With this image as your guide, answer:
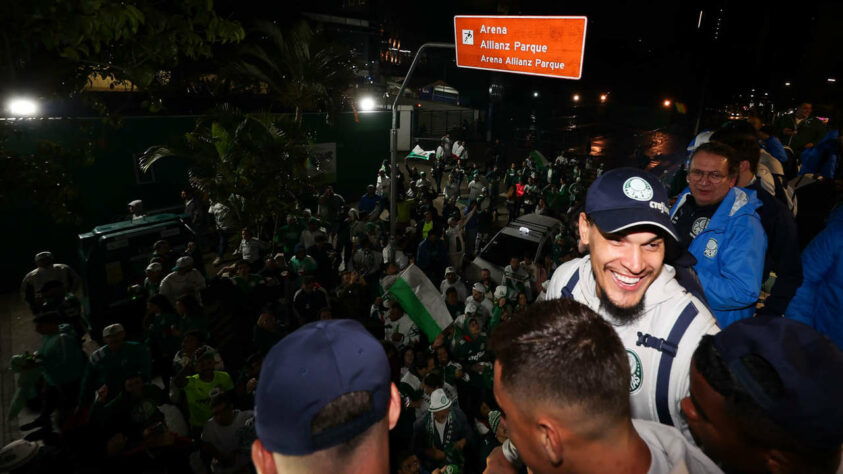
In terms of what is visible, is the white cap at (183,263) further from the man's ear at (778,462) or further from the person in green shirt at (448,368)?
the man's ear at (778,462)

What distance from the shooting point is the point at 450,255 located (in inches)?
449

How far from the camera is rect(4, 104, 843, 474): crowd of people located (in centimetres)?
149

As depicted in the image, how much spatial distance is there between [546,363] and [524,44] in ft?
21.6

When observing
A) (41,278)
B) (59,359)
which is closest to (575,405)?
(59,359)

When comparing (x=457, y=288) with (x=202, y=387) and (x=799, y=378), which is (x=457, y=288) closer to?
(x=202, y=387)

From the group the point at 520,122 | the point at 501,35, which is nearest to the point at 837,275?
the point at 501,35

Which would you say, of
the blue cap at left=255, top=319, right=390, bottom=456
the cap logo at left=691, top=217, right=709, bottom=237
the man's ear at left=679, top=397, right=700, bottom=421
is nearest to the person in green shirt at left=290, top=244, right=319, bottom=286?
the cap logo at left=691, top=217, right=709, bottom=237

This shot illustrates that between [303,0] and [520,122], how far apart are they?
20746 millimetres

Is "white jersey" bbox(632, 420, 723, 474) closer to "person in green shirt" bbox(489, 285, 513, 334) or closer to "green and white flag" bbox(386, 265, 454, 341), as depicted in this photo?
"green and white flag" bbox(386, 265, 454, 341)

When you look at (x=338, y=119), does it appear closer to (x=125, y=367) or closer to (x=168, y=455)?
(x=125, y=367)

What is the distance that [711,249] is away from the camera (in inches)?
117

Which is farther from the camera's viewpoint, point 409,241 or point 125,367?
point 409,241

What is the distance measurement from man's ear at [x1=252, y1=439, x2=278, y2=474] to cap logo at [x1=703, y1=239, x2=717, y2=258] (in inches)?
114

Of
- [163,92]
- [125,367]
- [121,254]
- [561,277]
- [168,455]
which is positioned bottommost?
[168,455]
